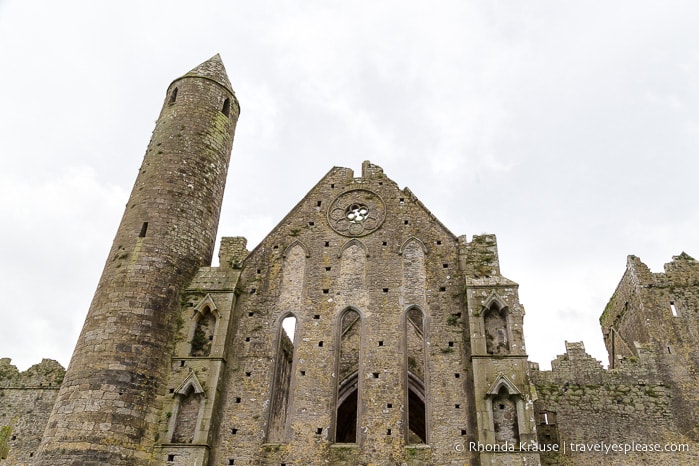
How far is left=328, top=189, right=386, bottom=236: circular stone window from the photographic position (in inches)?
619

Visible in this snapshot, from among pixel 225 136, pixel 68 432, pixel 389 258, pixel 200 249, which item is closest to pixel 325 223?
pixel 389 258

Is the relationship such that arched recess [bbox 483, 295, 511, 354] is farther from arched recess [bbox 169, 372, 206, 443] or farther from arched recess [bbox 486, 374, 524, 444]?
arched recess [bbox 169, 372, 206, 443]

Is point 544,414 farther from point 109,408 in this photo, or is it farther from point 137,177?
point 137,177

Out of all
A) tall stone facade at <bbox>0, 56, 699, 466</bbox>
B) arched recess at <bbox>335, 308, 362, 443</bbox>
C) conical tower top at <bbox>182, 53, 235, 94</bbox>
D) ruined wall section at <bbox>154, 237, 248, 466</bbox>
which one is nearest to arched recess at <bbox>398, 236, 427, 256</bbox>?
tall stone facade at <bbox>0, 56, 699, 466</bbox>

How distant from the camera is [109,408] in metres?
12.3

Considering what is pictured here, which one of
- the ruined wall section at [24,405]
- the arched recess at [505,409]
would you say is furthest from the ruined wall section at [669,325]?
the ruined wall section at [24,405]

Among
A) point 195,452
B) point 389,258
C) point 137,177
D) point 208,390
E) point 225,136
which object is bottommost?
point 195,452

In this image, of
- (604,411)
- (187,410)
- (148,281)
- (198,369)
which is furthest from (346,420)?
(148,281)

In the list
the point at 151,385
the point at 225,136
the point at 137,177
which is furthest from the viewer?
the point at 225,136

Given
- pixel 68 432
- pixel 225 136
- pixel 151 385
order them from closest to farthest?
1. pixel 68 432
2. pixel 151 385
3. pixel 225 136

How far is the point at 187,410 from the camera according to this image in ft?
42.8

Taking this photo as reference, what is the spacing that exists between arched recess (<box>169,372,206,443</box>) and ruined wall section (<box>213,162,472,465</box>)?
0.60 metres

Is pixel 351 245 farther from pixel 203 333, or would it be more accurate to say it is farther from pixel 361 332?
pixel 203 333

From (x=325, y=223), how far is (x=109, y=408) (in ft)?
23.0
